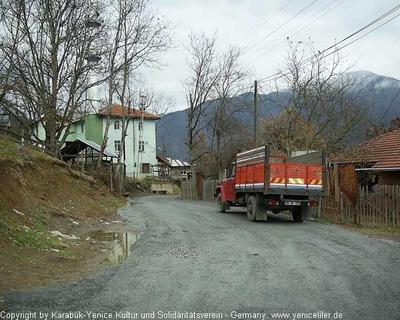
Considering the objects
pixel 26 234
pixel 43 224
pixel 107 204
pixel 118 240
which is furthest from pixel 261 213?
pixel 107 204

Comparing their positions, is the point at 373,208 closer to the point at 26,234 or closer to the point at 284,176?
the point at 284,176

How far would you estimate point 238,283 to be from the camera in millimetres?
7309

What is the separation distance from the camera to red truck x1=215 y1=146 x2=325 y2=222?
53.8ft

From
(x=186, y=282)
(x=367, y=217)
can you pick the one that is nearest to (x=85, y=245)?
(x=186, y=282)

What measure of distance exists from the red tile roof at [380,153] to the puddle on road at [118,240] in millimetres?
12901

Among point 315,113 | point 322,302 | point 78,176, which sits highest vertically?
point 315,113

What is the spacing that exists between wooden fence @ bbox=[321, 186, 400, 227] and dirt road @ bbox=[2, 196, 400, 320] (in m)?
4.02

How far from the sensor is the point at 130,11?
3456 cm

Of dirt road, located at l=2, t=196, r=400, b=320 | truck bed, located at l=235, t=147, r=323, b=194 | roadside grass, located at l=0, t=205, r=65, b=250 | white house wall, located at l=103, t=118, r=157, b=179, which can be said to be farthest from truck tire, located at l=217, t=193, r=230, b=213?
white house wall, located at l=103, t=118, r=157, b=179

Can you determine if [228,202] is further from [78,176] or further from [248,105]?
[248,105]

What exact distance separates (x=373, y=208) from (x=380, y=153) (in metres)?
7.97

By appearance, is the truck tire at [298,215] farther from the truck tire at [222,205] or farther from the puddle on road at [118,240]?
the puddle on road at [118,240]

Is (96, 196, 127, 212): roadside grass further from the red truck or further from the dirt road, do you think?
the dirt road

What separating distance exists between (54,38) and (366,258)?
22.8m
